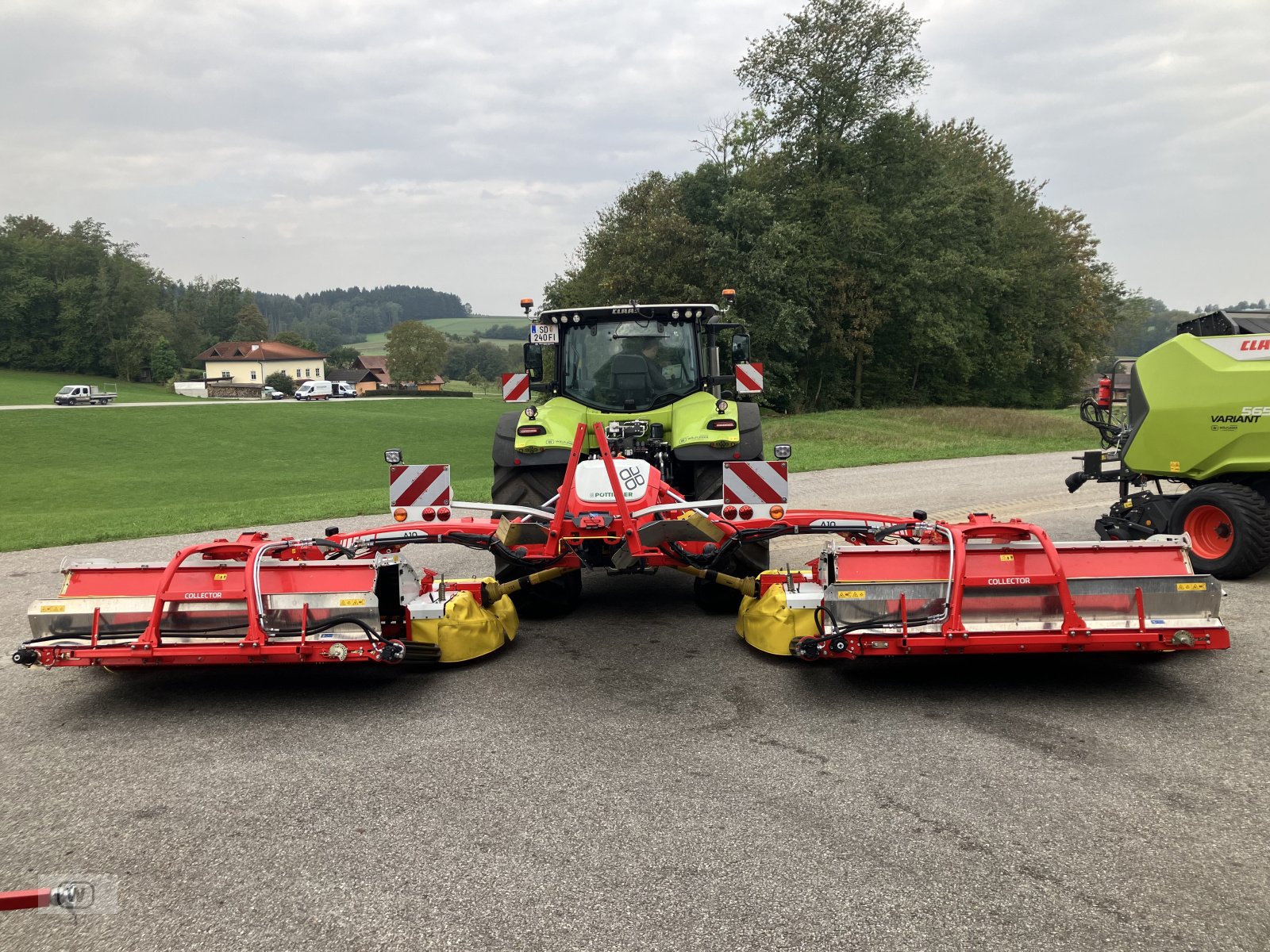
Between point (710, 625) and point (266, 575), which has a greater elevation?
point (266, 575)

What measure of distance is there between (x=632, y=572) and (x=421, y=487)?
192 cm

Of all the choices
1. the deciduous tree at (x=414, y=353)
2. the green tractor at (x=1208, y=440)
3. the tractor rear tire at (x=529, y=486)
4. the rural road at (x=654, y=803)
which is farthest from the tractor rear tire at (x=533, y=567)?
the deciduous tree at (x=414, y=353)

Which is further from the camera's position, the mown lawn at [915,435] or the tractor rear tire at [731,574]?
the mown lawn at [915,435]

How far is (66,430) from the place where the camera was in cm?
3575

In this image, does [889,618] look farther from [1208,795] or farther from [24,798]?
[24,798]

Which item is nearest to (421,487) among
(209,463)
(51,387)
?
(209,463)

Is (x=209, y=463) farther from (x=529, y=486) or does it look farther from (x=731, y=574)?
(x=731, y=574)

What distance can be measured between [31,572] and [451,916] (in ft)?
26.7

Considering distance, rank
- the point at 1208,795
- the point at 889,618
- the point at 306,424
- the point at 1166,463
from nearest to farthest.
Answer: the point at 1208,795 → the point at 889,618 → the point at 1166,463 → the point at 306,424

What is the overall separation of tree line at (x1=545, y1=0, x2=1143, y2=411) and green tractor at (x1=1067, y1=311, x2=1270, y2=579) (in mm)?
24236

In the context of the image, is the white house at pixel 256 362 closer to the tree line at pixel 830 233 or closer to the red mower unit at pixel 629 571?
the tree line at pixel 830 233

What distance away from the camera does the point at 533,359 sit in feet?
27.2

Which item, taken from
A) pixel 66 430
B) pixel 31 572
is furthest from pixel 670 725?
pixel 66 430

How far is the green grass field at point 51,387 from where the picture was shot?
5738 centimetres
